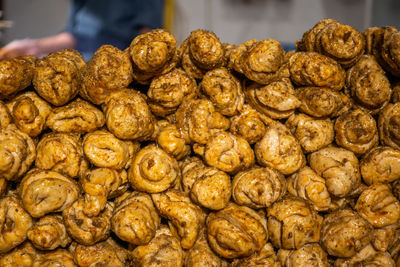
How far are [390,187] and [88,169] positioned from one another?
4.60 feet

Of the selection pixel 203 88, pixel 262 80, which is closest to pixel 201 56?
pixel 203 88

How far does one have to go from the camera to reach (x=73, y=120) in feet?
5.31

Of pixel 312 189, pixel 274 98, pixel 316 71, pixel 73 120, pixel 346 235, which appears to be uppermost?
pixel 316 71

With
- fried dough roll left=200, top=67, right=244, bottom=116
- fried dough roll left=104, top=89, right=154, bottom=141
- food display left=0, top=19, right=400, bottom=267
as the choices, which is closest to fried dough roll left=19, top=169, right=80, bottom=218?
food display left=0, top=19, right=400, bottom=267

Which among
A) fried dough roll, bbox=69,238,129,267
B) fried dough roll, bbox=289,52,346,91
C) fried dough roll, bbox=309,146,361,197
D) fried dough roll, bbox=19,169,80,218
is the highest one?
fried dough roll, bbox=289,52,346,91

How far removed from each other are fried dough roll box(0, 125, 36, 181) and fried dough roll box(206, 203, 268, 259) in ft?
2.70

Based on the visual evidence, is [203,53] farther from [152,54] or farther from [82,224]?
[82,224]

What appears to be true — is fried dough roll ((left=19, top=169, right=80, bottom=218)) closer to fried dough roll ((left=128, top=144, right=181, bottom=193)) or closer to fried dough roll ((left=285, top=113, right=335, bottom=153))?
fried dough roll ((left=128, top=144, right=181, bottom=193))

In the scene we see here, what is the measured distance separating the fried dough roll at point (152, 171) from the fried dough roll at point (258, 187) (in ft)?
0.96

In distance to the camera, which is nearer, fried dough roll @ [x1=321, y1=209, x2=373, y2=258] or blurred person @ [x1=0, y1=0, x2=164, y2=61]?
fried dough roll @ [x1=321, y1=209, x2=373, y2=258]

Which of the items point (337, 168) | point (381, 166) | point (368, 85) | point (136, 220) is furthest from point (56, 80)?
point (381, 166)

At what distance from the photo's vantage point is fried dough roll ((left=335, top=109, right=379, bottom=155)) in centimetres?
169

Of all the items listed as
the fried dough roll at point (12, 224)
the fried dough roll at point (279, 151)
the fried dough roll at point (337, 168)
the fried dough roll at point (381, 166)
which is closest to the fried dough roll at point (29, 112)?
the fried dough roll at point (12, 224)

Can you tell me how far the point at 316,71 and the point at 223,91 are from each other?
0.43 meters
